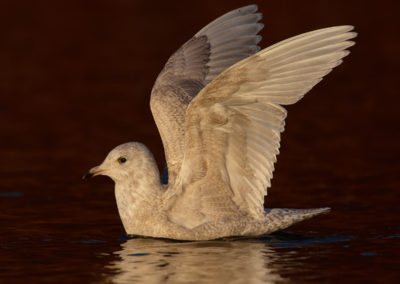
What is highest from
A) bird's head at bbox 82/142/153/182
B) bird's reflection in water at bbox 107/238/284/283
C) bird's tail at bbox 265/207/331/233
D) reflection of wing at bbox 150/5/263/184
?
reflection of wing at bbox 150/5/263/184

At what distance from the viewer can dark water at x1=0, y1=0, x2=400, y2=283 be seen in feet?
31.5

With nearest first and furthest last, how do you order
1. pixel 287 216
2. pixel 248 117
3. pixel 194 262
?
pixel 194 262, pixel 248 117, pixel 287 216

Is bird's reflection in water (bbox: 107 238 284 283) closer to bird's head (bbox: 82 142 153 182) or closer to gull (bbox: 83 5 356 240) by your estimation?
gull (bbox: 83 5 356 240)

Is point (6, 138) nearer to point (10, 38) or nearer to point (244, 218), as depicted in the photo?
point (244, 218)

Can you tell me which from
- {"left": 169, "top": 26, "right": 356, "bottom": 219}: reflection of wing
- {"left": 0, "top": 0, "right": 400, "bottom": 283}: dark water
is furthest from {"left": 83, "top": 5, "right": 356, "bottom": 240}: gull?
{"left": 0, "top": 0, "right": 400, "bottom": 283}: dark water

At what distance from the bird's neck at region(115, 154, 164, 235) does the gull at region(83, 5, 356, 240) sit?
0.01 meters

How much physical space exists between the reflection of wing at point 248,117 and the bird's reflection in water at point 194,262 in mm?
608

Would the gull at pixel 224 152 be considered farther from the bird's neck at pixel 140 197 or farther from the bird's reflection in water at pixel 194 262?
the bird's reflection in water at pixel 194 262

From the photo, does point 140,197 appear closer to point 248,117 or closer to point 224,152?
point 224,152

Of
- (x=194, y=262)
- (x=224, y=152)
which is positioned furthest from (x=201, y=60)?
(x=194, y=262)

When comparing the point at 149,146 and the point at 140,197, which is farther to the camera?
the point at 149,146

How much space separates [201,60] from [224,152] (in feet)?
10.2

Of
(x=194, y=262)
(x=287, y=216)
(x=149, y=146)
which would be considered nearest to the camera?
(x=194, y=262)

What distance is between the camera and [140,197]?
11.1m
